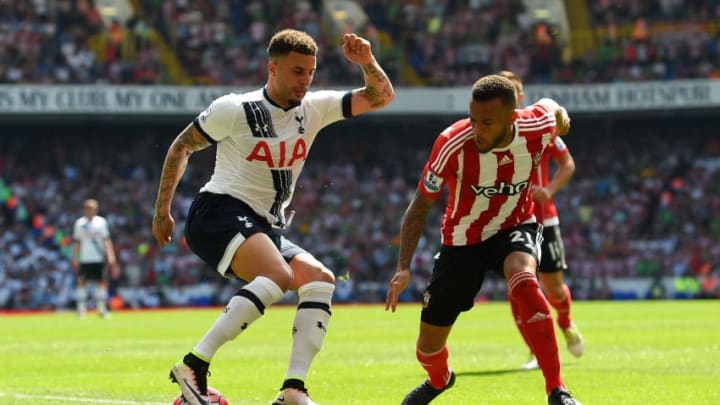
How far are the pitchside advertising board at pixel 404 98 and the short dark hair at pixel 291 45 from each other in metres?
28.9

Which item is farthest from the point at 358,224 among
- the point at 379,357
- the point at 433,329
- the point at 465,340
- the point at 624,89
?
the point at 433,329

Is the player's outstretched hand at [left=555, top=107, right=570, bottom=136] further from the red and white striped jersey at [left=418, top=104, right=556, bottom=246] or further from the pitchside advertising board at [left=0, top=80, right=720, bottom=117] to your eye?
the pitchside advertising board at [left=0, top=80, right=720, bottom=117]

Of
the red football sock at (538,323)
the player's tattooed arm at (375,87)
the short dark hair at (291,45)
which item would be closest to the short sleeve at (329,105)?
the player's tattooed arm at (375,87)

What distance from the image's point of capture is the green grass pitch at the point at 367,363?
30.2 feet

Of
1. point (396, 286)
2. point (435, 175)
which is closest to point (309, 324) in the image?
point (396, 286)

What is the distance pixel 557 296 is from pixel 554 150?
A: 1.34 m

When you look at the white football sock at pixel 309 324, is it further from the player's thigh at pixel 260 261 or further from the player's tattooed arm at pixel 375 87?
the player's tattooed arm at pixel 375 87

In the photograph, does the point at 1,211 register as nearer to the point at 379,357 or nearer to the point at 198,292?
the point at 198,292

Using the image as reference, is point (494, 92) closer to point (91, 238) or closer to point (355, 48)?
point (355, 48)

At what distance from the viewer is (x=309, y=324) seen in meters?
7.14

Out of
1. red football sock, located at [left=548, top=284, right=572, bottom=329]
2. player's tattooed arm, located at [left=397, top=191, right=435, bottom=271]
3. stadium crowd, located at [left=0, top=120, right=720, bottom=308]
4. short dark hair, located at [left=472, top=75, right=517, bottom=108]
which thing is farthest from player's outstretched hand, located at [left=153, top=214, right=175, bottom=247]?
stadium crowd, located at [left=0, top=120, right=720, bottom=308]

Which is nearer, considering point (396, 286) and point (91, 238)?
point (396, 286)

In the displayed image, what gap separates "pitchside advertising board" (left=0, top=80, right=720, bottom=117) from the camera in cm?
3516

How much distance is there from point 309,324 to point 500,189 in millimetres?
1357
